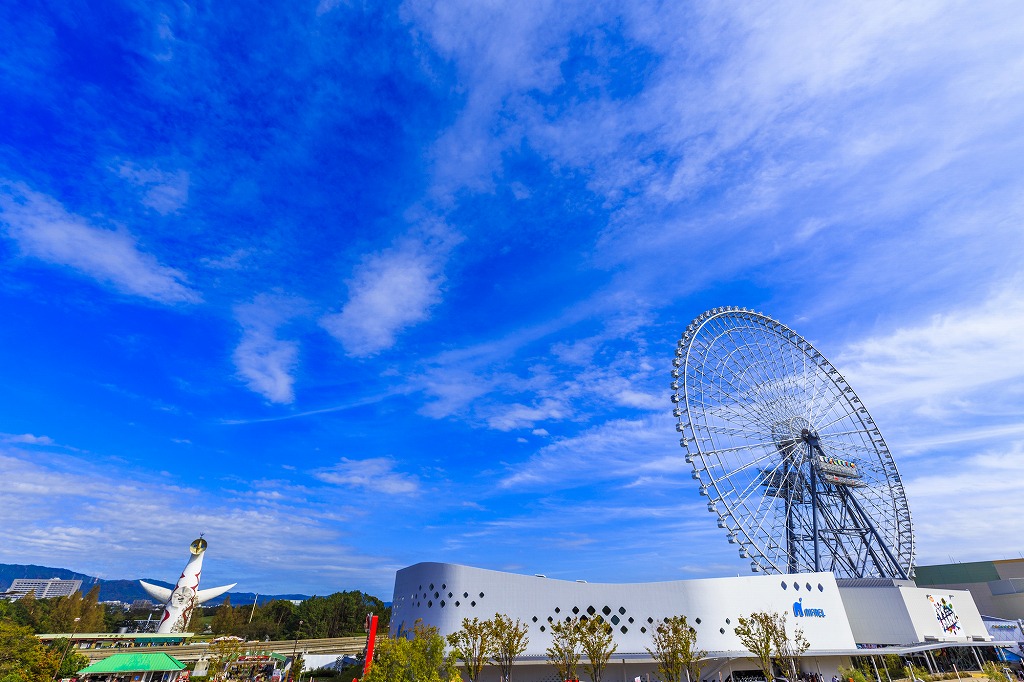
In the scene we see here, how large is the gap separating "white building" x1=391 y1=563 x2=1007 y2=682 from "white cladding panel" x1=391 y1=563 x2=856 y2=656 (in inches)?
3.5

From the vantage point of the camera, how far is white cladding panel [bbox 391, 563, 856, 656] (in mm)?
50719

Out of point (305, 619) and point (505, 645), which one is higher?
point (305, 619)

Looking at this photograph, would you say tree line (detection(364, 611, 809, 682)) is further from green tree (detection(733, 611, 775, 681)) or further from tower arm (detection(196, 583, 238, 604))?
tower arm (detection(196, 583, 238, 604))

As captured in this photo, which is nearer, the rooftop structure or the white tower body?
the white tower body

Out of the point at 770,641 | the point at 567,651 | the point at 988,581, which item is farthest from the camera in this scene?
the point at 988,581

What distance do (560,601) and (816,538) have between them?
1276 inches

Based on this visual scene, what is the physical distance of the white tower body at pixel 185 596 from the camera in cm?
8225

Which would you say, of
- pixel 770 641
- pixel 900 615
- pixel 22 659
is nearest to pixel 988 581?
pixel 900 615

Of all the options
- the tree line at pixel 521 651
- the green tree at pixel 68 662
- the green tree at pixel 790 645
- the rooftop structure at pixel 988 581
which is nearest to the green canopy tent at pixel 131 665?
the green tree at pixel 68 662

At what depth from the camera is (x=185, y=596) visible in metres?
84.2

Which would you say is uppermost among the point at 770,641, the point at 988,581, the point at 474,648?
the point at 988,581

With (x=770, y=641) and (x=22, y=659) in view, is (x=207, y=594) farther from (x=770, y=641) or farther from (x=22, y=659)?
(x=770, y=641)

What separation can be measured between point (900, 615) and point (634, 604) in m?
30.7

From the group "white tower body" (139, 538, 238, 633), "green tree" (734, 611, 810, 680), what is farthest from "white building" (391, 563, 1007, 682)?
"white tower body" (139, 538, 238, 633)
